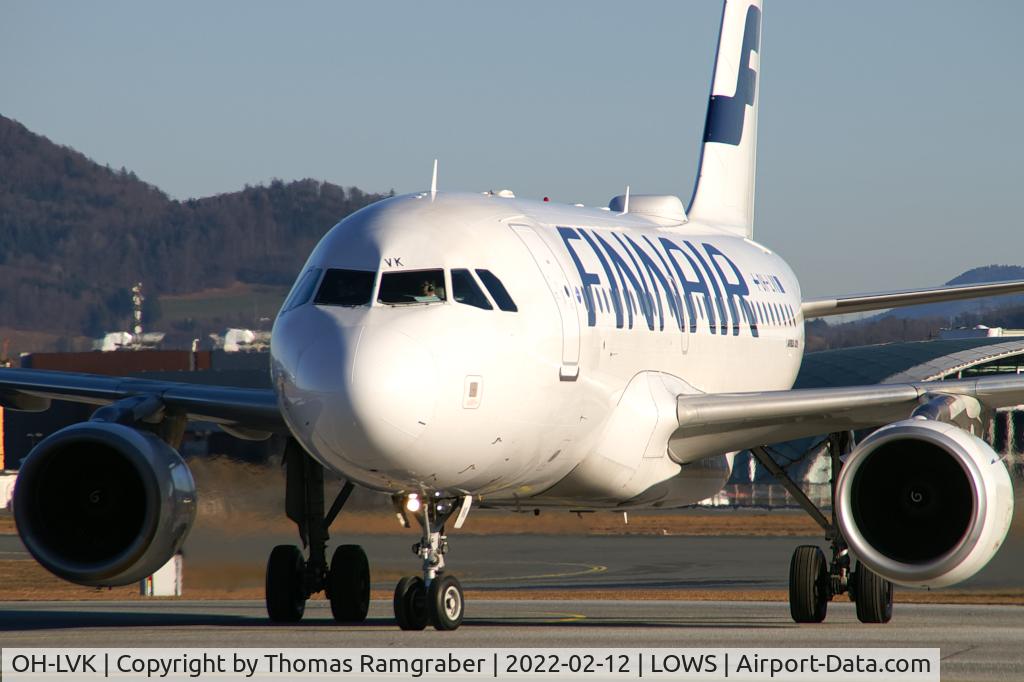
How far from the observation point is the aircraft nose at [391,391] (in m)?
14.0

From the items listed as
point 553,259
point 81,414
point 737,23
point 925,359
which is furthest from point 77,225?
point 553,259

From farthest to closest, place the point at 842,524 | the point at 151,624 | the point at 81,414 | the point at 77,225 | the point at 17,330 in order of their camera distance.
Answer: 1. the point at 77,225
2. the point at 17,330
3. the point at 81,414
4. the point at 151,624
5. the point at 842,524

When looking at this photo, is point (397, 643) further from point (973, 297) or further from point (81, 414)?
point (81, 414)

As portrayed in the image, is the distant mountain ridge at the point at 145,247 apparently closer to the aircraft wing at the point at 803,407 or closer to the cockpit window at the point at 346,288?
the aircraft wing at the point at 803,407

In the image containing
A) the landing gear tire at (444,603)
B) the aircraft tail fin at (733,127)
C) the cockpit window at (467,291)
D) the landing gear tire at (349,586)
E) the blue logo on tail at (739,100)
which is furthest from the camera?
the blue logo on tail at (739,100)

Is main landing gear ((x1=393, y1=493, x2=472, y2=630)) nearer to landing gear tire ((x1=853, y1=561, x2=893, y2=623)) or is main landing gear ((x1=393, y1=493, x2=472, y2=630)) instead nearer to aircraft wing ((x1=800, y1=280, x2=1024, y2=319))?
landing gear tire ((x1=853, y1=561, x2=893, y2=623))

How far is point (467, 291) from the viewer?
1555cm

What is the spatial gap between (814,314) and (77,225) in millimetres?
148433

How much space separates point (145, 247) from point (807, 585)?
427 feet

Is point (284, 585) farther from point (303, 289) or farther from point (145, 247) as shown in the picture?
point (145, 247)

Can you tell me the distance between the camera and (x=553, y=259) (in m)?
17.5
